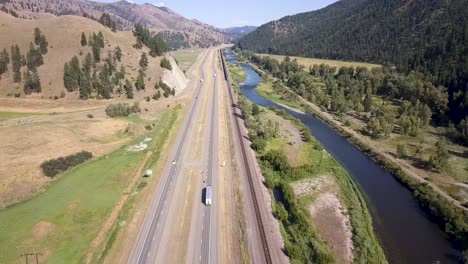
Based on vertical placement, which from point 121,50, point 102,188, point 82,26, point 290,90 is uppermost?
point 82,26

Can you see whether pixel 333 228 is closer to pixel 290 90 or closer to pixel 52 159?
pixel 52 159

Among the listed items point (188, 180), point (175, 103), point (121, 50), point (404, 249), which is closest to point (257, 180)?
point (188, 180)

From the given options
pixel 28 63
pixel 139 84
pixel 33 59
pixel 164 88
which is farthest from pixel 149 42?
pixel 28 63

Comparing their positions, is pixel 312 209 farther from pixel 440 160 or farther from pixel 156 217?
pixel 440 160

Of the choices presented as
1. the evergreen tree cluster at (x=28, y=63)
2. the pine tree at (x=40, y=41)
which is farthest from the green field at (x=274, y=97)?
the pine tree at (x=40, y=41)

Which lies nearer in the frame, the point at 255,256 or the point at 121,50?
the point at 255,256

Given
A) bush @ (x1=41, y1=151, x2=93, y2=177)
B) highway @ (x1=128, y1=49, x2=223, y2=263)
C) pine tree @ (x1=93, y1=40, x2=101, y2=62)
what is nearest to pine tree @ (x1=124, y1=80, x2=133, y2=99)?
pine tree @ (x1=93, y1=40, x2=101, y2=62)

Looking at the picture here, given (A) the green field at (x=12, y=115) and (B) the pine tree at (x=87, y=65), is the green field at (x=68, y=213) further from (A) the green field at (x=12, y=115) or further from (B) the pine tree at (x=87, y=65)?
(B) the pine tree at (x=87, y=65)
